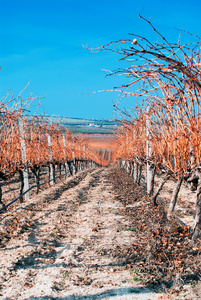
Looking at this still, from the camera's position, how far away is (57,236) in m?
5.32

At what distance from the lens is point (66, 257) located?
4.32 m

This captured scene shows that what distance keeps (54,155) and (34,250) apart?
33.1 ft

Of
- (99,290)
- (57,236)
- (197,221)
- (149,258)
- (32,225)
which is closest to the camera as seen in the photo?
(99,290)

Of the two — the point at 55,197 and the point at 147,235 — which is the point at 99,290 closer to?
the point at 147,235

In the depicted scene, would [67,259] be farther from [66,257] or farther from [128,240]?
[128,240]

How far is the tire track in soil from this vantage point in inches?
130

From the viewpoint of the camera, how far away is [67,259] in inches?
167

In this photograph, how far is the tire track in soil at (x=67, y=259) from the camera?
3.31 m

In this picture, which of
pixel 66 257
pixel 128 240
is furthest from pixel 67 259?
pixel 128 240

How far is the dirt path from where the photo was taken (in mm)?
3314

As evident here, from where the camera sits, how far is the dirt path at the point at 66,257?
3314 millimetres

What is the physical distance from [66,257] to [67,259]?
86mm

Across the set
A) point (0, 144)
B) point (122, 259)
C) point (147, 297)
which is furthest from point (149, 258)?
point (0, 144)

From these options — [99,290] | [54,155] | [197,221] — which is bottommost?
[99,290]
